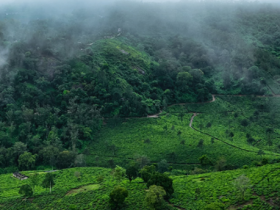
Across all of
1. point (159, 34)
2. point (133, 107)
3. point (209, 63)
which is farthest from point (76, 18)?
point (133, 107)

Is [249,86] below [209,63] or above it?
below

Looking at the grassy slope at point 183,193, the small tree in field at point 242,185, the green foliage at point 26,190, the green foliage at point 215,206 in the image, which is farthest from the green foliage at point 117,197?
the small tree in field at point 242,185

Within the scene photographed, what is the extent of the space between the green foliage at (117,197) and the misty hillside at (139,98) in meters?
4.40

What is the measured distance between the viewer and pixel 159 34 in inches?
5025

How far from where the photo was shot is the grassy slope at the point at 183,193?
3669 cm

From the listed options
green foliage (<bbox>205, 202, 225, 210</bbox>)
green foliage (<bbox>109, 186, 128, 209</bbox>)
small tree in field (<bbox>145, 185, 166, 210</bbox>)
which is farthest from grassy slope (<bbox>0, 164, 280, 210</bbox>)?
small tree in field (<bbox>145, 185, 166, 210</bbox>)

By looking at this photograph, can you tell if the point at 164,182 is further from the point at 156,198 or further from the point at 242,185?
the point at 242,185

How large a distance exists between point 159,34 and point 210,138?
7361 centimetres

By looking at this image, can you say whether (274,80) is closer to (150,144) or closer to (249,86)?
(249,86)

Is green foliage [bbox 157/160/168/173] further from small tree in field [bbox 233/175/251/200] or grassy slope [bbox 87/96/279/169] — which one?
small tree in field [bbox 233/175/251/200]

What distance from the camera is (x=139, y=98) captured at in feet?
262

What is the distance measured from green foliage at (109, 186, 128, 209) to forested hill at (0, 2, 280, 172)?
21.1 metres

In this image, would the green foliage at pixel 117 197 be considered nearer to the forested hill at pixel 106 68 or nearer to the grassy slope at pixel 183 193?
the grassy slope at pixel 183 193

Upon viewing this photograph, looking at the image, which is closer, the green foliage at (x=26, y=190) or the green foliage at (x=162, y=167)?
the green foliage at (x=26, y=190)
